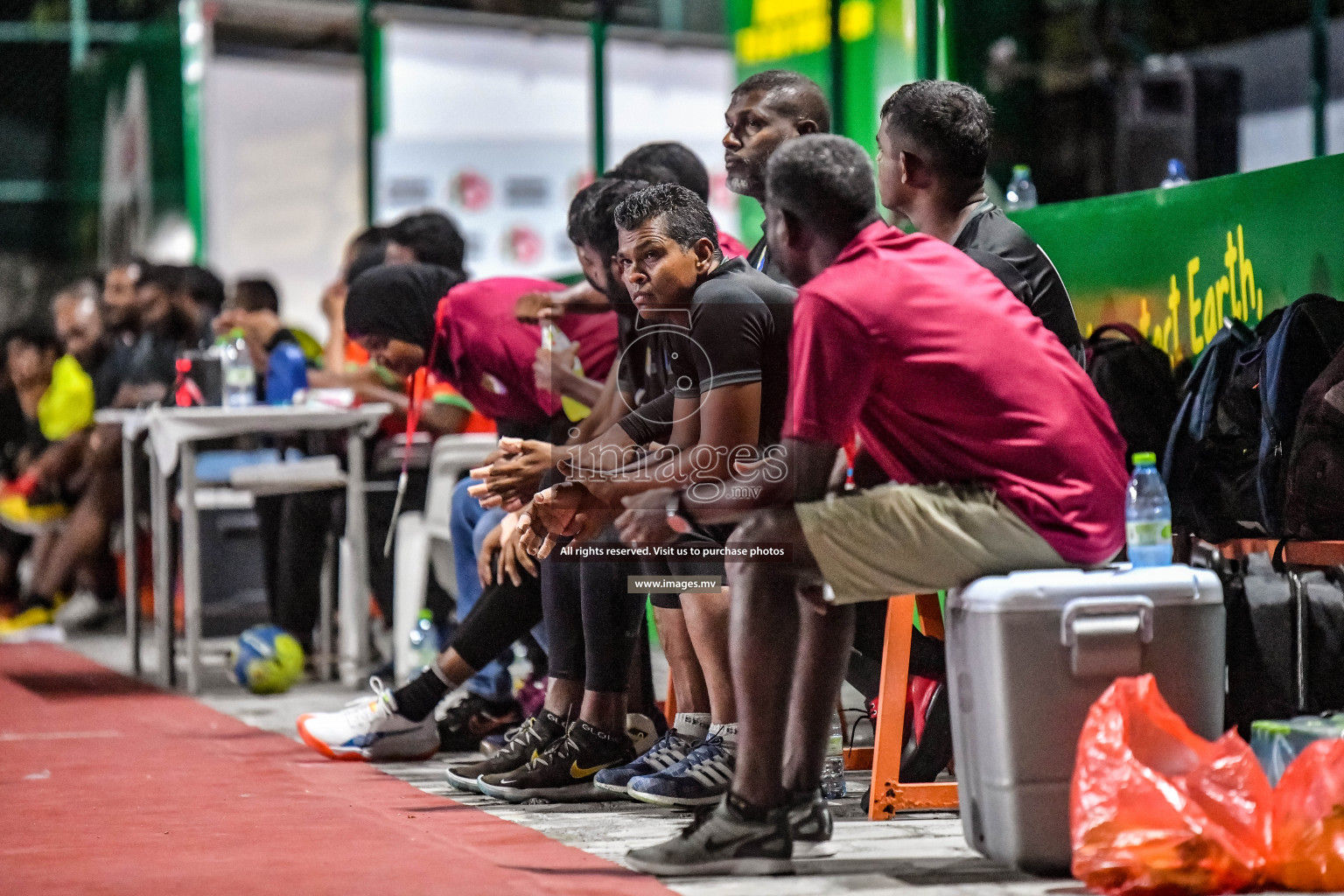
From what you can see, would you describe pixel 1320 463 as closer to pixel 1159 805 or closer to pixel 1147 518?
pixel 1147 518

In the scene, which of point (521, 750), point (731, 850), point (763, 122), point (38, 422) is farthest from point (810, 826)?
point (38, 422)

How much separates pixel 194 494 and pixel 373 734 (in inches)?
67.0

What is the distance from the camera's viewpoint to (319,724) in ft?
14.9

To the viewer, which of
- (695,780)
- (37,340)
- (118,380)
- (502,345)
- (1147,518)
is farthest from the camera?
(37,340)

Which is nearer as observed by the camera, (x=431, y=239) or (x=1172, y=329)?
(x=1172, y=329)

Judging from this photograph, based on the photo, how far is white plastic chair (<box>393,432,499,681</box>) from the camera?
5.58 meters

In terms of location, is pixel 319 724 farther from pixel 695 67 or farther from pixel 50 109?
pixel 50 109

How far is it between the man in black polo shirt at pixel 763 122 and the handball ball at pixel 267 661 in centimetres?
263

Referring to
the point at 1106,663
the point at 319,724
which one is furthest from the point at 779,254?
the point at 319,724

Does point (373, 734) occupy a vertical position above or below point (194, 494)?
below

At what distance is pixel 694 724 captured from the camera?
390 cm

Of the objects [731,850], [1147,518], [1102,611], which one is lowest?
[731,850]

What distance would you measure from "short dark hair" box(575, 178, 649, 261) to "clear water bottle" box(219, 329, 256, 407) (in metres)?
2.66

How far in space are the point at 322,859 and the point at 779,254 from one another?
1.37 metres
